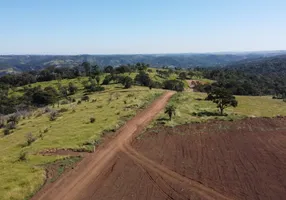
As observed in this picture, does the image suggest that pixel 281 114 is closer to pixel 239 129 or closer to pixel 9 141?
pixel 239 129

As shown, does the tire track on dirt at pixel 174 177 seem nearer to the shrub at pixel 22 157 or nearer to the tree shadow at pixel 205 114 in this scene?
the shrub at pixel 22 157

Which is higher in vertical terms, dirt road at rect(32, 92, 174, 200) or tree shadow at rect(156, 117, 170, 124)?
dirt road at rect(32, 92, 174, 200)

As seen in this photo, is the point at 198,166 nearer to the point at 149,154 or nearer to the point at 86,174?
the point at 149,154

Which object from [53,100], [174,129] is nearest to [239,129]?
[174,129]

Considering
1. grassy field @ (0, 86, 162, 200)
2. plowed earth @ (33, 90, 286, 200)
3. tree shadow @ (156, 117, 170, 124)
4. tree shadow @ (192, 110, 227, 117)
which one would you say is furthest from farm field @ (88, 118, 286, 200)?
tree shadow @ (192, 110, 227, 117)

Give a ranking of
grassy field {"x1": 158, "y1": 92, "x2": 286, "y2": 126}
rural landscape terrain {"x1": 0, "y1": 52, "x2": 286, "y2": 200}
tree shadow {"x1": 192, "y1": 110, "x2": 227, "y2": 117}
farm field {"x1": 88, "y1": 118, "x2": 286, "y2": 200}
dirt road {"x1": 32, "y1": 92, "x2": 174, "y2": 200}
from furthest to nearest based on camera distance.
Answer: tree shadow {"x1": 192, "y1": 110, "x2": 227, "y2": 117} < grassy field {"x1": 158, "y1": 92, "x2": 286, "y2": 126} < rural landscape terrain {"x1": 0, "y1": 52, "x2": 286, "y2": 200} < dirt road {"x1": 32, "y1": 92, "x2": 174, "y2": 200} < farm field {"x1": 88, "y1": 118, "x2": 286, "y2": 200}

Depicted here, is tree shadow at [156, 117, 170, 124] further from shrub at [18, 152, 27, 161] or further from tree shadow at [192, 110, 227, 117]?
shrub at [18, 152, 27, 161]
